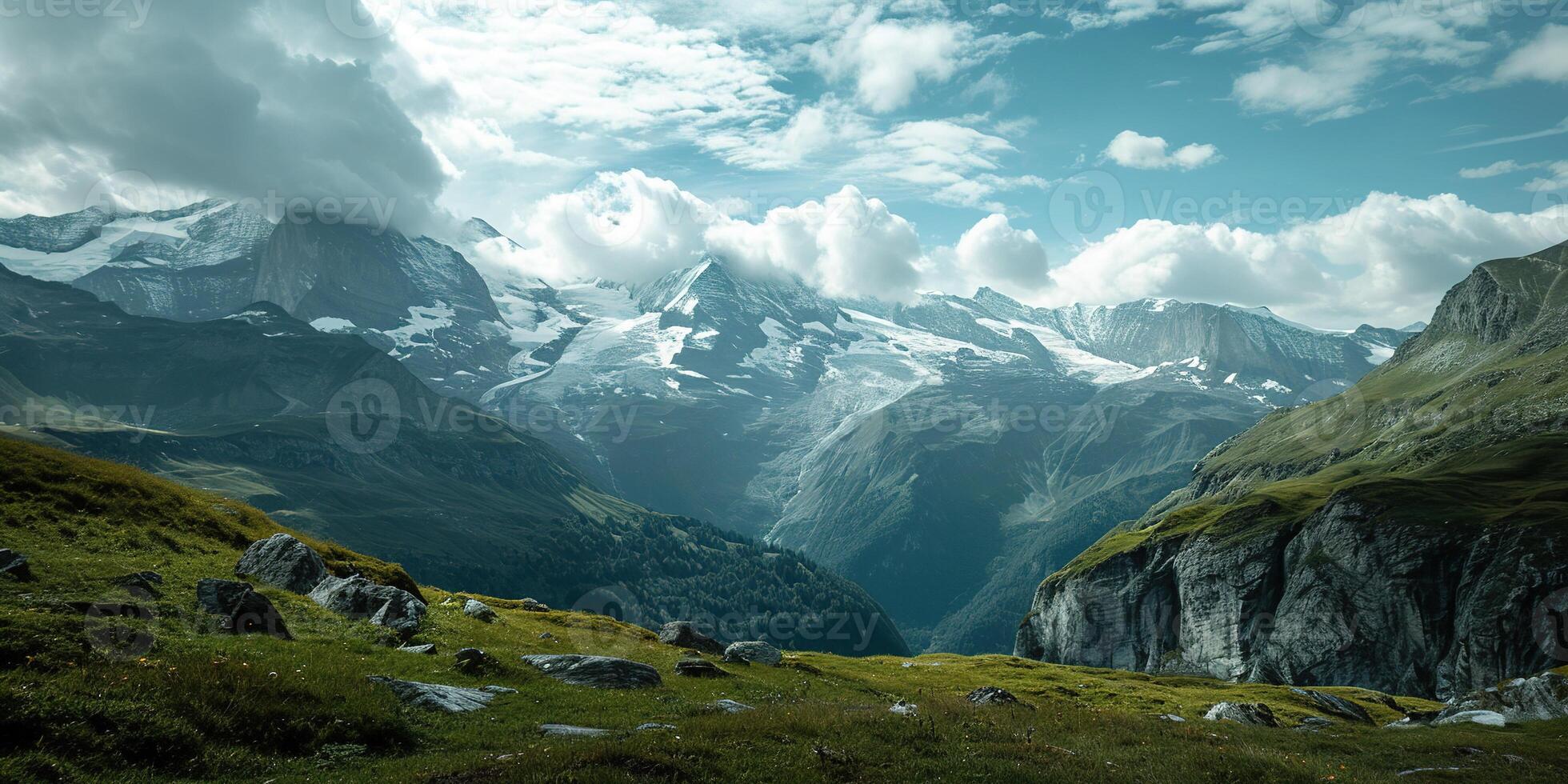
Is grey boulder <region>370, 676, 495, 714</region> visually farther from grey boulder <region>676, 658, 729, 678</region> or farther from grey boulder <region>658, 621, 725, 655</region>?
grey boulder <region>658, 621, 725, 655</region>

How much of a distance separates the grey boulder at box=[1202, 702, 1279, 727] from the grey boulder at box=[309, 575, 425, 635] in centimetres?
4502

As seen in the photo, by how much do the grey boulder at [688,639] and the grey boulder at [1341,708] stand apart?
4708 cm

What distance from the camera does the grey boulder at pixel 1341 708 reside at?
6025 cm

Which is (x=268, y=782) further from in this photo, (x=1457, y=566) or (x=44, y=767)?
(x=1457, y=566)

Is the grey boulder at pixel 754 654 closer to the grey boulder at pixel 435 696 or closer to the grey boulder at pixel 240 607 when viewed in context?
the grey boulder at pixel 435 696

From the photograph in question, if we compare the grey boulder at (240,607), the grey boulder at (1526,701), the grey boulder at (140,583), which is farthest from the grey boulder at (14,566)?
the grey boulder at (1526,701)

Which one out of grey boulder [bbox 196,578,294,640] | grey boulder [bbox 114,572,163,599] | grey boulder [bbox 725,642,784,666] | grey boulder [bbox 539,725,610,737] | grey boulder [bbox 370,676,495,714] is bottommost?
grey boulder [bbox 725,642,784,666]

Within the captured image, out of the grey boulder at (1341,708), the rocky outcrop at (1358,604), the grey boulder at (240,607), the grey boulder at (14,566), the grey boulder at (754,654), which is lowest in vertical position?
the rocky outcrop at (1358,604)

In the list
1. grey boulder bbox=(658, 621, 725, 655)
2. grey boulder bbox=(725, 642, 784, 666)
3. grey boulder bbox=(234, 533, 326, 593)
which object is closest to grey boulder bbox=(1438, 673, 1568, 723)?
grey boulder bbox=(725, 642, 784, 666)

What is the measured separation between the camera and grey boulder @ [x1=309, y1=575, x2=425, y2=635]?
36.8m

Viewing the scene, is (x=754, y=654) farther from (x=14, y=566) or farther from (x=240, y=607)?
(x=14, y=566)

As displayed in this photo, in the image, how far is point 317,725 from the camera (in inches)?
844

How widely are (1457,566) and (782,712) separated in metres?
156

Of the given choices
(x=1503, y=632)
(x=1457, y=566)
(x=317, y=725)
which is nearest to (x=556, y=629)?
(x=317, y=725)
